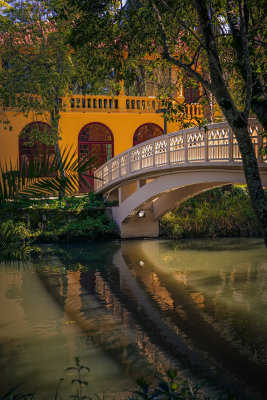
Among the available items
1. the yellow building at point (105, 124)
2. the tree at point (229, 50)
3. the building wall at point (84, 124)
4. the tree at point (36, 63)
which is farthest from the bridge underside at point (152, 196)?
the building wall at point (84, 124)

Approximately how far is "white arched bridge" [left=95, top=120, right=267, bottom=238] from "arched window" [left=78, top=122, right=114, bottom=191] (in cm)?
309

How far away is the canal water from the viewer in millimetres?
6281

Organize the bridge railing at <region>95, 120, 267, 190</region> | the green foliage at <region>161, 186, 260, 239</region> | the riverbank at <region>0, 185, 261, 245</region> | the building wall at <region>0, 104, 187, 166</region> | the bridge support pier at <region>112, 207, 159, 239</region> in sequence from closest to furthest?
1. the bridge railing at <region>95, 120, 267, 190</region>
2. the riverbank at <region>0, 185, 261, 245</region>
3. the green foliage at <region>161, 186, 260, 239</region>
4. the bridge support pier at <region>112, 207, 159, 239</region>
5. the building wall at <region>0, 104, 187, 166</region>

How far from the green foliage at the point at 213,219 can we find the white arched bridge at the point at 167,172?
2.58ft

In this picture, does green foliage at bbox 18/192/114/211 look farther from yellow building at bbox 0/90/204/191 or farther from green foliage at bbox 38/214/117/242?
yellow building at bbox 0/90/204/191

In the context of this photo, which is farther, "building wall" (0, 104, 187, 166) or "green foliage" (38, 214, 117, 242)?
"building wall" (0, 104, 187, 166)

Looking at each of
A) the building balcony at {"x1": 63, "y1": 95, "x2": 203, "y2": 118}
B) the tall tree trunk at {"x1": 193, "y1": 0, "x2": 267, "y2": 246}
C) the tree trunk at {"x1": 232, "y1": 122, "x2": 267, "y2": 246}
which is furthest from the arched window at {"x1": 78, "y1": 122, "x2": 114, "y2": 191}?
the tree trunk at {"x1": 232, "y1": 122, "x2": 267, "y2": 246}

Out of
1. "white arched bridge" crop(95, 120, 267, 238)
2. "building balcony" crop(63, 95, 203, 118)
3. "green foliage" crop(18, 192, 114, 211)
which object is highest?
"building balcony" crop(63, 95, 203, 118)

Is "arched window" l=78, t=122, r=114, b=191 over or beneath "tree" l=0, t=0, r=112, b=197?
beneath

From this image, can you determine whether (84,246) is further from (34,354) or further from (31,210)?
(34,354)

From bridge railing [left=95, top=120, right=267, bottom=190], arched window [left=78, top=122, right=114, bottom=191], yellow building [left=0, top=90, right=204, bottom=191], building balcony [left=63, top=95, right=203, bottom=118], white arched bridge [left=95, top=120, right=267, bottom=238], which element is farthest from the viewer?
arched window [left=78, top=122, right=114, bottom=191]

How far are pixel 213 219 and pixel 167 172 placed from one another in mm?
4341

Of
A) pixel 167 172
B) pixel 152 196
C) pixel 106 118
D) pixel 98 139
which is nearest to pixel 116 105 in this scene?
pixel 106 118

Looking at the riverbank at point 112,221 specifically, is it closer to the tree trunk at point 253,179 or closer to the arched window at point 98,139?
the arched window at point 98,139
